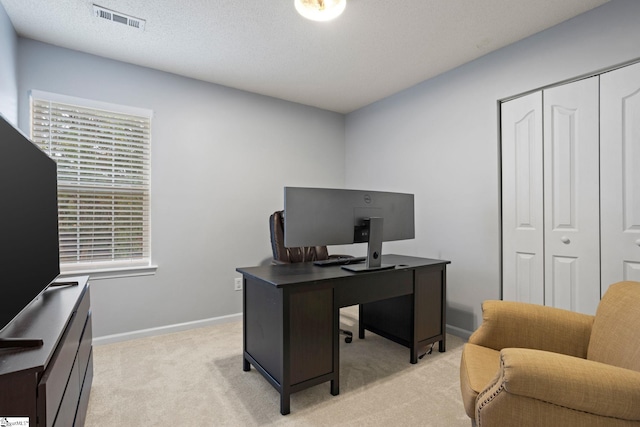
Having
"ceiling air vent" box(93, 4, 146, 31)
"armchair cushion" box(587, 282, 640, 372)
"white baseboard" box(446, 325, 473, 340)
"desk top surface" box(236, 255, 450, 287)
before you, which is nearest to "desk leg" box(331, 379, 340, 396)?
"desk top surface" box(236, 255, 450, 287)

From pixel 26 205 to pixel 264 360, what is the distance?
A: 4.92 ft

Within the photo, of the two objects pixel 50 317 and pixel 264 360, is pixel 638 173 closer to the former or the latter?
pixel 264 360

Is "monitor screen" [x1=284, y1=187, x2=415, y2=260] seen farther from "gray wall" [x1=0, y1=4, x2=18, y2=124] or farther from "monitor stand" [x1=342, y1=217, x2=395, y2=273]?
"gray wall" [x1=0, y1=4, x2=18, y2=124]

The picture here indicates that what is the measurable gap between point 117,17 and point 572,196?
3.46 m

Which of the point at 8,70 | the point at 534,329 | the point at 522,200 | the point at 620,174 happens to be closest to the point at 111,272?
the point at 8,70

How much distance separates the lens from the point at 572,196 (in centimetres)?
235

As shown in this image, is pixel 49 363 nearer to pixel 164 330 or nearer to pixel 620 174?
pixel 164 330

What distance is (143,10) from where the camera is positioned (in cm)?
→ 216

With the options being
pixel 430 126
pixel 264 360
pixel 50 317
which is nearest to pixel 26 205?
pixel 50 317

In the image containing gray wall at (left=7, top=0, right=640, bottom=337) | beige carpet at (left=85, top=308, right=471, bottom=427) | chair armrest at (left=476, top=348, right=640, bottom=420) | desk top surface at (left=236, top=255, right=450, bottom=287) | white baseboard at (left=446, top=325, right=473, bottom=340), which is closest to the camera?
chair armrest at (left=476, top=348, right=640, bottom=420)

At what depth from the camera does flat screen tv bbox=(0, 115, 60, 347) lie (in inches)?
42.8

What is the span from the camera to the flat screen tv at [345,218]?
6.66 ft

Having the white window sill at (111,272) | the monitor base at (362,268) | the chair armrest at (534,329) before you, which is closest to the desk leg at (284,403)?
the monitor base at (362,268)

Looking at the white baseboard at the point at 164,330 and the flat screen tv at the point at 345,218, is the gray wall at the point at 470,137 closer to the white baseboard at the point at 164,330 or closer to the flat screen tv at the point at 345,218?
the flat screen tv at the point at 345,218
